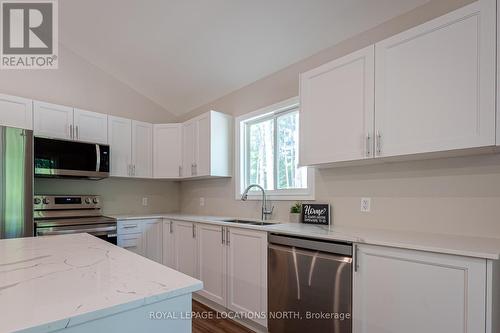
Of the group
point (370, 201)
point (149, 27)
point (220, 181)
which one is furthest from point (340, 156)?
point (149, 27)

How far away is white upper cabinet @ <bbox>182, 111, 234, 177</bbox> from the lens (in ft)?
11.0

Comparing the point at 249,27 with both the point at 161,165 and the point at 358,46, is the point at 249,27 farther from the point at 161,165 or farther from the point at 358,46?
the point at 161,165

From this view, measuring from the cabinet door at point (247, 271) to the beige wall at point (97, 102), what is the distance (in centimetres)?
212

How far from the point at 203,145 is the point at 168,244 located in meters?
1.30

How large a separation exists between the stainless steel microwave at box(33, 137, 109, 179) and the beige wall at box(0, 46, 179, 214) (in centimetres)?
42

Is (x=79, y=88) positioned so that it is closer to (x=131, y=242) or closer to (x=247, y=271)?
(x=131, y=242)

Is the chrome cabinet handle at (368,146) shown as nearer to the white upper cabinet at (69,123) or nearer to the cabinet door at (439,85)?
the cabinet door at (439,85)

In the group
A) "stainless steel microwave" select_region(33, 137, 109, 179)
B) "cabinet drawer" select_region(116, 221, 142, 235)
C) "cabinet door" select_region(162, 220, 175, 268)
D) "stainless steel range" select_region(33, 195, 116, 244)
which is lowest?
"cabinet door" select_region(162, 220, 175, 268)

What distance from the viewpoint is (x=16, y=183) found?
8.18 ft

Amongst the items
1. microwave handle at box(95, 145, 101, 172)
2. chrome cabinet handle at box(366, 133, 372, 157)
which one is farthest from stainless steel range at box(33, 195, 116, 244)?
chrome cabinet handle at box(366, 133, 372, 157)

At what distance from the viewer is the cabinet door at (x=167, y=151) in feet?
12.9

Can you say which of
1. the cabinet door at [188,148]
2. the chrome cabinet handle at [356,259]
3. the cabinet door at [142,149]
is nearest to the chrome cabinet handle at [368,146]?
the chrome cabinet handle at [356,259]

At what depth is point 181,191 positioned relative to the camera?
14.8 feet

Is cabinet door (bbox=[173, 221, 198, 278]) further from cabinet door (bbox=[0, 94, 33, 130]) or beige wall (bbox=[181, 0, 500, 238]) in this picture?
cabinet door (bbox=[0, 94, 33, 130])
